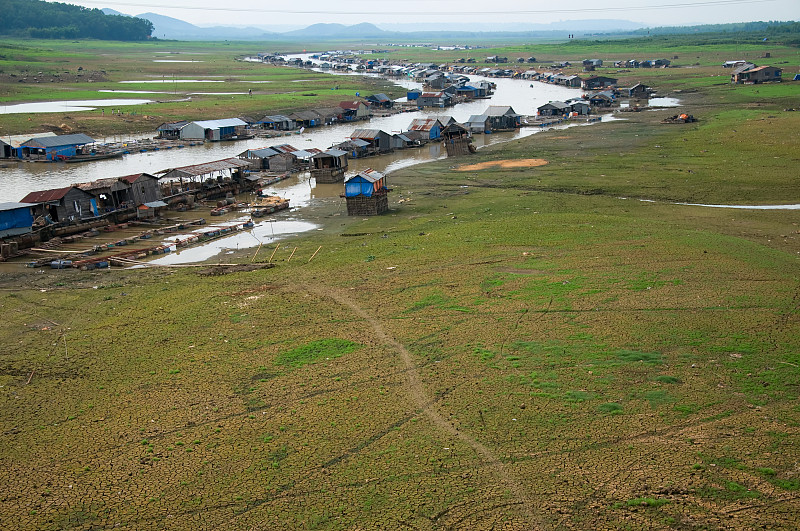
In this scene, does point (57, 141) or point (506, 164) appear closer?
point (506, 164)

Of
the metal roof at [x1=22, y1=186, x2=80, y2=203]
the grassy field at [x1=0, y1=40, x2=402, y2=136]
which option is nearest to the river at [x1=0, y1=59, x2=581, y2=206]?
the metal roof at [x1=22, y1=186, x2=80, y2=203]

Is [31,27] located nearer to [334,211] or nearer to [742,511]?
[334,211]

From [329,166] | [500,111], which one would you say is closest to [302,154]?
[329,166]

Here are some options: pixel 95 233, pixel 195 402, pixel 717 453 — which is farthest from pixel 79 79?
pixel 717 453

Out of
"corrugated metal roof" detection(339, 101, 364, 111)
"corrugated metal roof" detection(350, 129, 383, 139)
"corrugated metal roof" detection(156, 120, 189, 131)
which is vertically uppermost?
"corrugated metal roof" detection(339, 101, 364, 111)

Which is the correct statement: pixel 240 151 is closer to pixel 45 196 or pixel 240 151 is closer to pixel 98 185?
pixel 98 185

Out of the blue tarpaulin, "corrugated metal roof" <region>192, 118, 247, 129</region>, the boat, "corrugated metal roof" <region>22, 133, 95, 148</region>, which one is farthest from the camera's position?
"corrugated metal roof" <region>192, 118, 247, 129</region>

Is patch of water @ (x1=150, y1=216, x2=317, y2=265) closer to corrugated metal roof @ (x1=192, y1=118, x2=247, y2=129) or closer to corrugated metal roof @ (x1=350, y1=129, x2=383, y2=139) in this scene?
corrugated metal roof @ (x1=350, y1=129, x2=383, y2=139)
